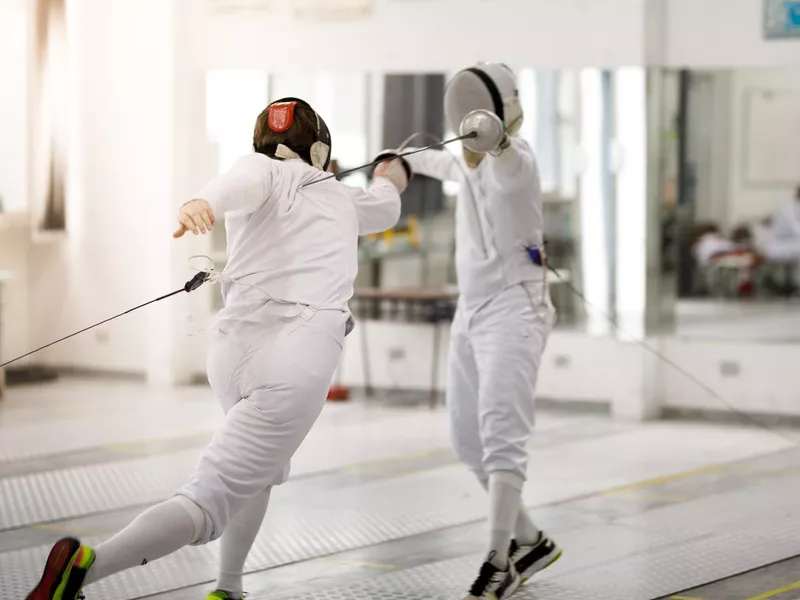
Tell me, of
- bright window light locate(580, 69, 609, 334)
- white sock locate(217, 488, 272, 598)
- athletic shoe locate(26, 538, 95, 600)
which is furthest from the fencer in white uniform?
bright window light locate(580, 69, 609, 334)

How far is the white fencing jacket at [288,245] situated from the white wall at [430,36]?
15.3ft

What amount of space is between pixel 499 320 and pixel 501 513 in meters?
0.55

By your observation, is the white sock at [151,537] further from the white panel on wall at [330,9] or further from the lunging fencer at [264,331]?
the white panel on wall at [330,9]

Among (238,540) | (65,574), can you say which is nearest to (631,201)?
(238,540)

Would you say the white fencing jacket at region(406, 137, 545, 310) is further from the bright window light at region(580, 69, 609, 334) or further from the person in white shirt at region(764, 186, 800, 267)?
the person in white shirt at region(764, 186, 800, 267)

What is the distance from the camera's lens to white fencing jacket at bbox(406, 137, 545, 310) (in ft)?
12.8

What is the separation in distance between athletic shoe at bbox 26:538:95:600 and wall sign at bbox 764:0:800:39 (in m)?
5.65

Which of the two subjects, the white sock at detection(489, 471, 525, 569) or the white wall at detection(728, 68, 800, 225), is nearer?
the white sock at detection(489, 471, 525, 569)

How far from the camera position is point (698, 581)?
4.04 m

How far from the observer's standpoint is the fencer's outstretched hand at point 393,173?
12.5ft

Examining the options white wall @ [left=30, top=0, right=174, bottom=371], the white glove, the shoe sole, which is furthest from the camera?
white wall @ [left=30, top=0, right=174, bottom=371]

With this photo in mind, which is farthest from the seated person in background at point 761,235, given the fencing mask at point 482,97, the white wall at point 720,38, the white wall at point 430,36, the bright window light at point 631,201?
the fencing mask at point 482,97

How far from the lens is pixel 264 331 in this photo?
3281 mm

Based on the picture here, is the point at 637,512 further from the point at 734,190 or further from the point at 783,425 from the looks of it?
the point at 734,190
